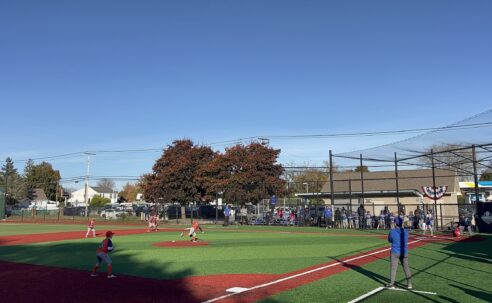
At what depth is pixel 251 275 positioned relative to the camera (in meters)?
12.8

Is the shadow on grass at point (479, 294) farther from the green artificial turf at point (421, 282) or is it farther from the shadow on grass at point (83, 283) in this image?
the shadow on grass at point (83, 283)

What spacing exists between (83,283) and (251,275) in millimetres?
4779

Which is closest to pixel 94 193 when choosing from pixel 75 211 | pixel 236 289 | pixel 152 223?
pixel 75 211

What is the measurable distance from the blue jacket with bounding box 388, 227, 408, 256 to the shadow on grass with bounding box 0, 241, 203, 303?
16.4 feet

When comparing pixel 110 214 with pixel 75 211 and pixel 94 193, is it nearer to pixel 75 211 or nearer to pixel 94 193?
pixel 75 211

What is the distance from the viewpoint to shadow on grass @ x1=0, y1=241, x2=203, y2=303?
1027cm

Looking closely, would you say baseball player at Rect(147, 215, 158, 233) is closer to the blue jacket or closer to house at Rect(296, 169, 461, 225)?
house at Rect(296, 169, 461, 225)

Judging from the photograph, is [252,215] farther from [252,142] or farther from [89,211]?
[89,211]

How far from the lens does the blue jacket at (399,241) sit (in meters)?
10.7

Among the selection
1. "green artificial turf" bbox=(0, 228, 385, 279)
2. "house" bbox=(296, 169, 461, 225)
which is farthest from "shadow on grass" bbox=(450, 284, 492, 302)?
"house" bbox=(296, 169, 461, 225)

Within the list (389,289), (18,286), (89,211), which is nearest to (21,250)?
(18,286)

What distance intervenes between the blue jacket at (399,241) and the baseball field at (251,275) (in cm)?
89

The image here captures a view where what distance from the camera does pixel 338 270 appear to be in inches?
532

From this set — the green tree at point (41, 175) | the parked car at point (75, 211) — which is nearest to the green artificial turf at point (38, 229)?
the parked car at point (75, 211)
